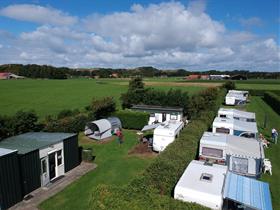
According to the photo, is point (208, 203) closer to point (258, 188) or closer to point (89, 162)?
point (258, 188)

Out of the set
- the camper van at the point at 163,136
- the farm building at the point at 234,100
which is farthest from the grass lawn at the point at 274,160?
the farm building at the point at 234,100

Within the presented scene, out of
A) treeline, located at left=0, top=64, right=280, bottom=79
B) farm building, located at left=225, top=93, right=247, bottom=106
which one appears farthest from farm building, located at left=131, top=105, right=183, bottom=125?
treeline, located at left=0, top=64, right=280, bottom=79

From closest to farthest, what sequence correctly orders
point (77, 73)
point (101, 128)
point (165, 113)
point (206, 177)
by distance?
point (206, 177), point (101, 128), point (165, 113), point (77, 73)

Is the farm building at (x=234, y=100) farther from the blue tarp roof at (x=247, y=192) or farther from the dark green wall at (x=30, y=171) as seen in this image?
the dark green wall at (x=30, y=171)

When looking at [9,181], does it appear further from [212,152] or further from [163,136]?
[212,152]

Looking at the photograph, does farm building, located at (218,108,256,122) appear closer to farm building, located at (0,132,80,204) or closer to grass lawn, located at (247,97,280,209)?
grass lawn, located at (247,97,280,209)

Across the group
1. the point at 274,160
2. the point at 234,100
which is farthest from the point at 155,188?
the point at 234,100
